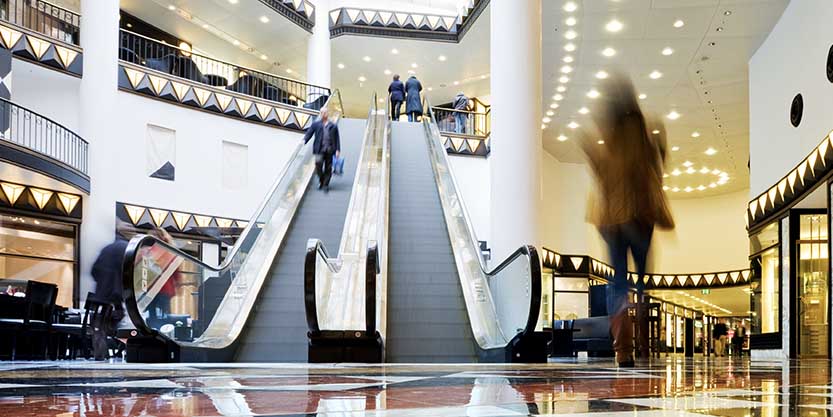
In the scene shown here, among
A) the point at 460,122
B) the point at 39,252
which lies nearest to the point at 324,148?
the point at 39,252

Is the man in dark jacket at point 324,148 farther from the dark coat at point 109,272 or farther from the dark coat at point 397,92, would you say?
the dark coat at point 397,92

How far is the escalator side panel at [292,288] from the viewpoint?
813cm

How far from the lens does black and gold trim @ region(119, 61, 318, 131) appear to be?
63.1 feet

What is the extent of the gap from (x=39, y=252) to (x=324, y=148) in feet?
24.8

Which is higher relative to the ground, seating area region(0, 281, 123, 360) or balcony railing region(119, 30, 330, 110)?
balcony railing region(119, 30, 330, 110)

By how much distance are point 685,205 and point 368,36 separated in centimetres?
1642

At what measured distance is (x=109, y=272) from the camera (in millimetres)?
8461

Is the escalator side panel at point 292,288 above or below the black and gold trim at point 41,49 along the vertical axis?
below

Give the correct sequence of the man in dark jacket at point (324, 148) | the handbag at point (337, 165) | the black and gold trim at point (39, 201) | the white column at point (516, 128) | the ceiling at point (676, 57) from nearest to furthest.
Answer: the white column at point (516, 128) < the man in dark jacket at point (324, 148) < the handbag at point (337, 165) < the ceiling at point (676, 57) < the black and gold trim at point (39, 201)

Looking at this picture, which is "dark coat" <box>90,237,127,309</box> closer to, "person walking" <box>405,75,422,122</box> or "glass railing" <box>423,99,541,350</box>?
"glass railing" <box>423,99,541,350</box>

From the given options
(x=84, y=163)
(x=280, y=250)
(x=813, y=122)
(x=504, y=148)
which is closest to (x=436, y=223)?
(x=504, y=148)

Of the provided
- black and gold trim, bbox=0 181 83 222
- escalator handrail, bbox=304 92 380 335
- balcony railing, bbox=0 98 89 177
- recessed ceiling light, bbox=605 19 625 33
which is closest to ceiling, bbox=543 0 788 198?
recessed ceiling light, bbox=605 19 625 33

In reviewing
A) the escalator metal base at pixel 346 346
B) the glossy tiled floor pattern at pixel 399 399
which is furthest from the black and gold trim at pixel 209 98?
the glossy tiled floor pattern at pixel 399 399

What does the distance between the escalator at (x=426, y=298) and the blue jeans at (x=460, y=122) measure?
1363 cm
